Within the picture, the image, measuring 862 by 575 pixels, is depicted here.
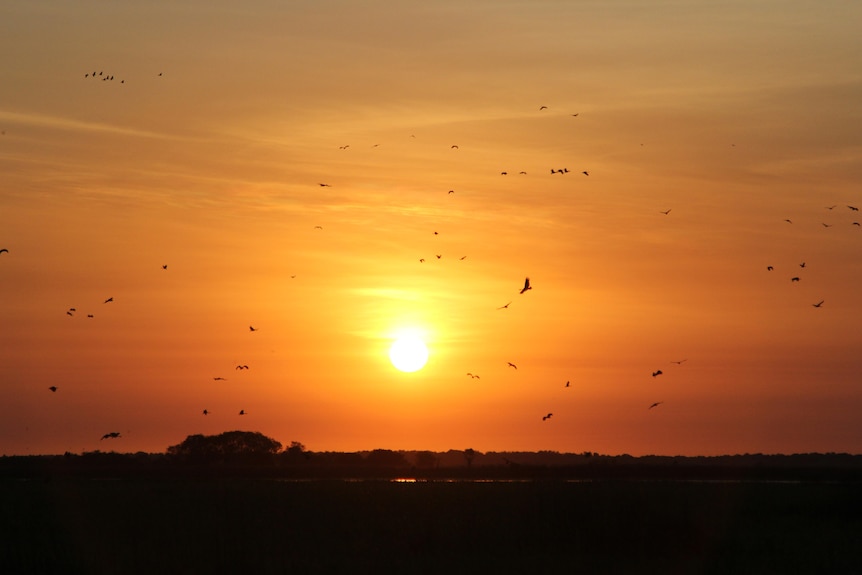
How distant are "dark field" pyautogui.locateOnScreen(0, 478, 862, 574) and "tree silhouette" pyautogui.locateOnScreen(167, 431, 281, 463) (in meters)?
75.6

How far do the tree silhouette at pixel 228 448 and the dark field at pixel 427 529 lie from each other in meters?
75.6

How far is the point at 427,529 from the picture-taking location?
46906 mm

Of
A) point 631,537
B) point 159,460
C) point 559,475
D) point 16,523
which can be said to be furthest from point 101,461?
point 631,537

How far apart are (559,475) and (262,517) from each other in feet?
176

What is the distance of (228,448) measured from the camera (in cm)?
13900

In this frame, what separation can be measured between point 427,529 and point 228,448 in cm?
9548

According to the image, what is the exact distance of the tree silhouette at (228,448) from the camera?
13588 centimetres

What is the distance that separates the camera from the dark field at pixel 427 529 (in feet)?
131

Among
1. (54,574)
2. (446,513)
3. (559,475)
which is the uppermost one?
(559,475)

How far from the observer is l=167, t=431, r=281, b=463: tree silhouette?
135875 mm

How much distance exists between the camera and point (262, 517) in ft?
161

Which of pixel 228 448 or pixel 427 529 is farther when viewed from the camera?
pixel 228 448

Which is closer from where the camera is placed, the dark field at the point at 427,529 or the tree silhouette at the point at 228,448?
the dark field at the point at 427,529

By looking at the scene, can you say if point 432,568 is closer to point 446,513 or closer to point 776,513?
point 446,513
